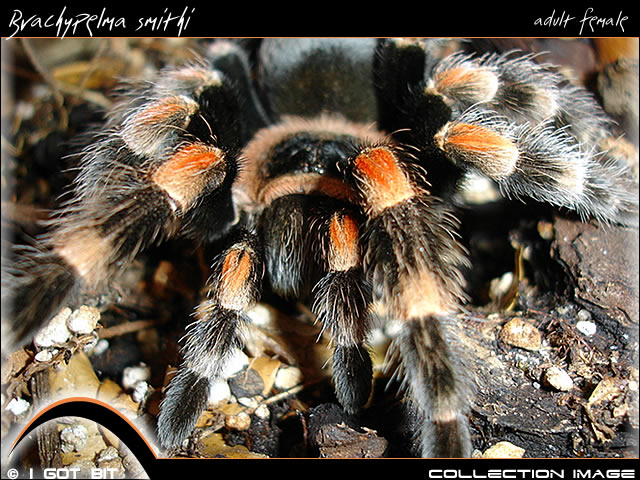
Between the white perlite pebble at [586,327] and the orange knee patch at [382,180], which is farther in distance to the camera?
the white perlite pebble at [586,327]

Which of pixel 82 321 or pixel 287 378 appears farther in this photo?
pixel 287 378

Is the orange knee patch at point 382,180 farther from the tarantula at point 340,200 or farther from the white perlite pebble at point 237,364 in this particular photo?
the white perlite pebble at point 237,364

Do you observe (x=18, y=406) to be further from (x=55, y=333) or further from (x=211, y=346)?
(x=211, y=346)

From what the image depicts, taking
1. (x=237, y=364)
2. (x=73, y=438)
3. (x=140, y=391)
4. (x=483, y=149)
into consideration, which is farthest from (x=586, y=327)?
(x=73, y=438)

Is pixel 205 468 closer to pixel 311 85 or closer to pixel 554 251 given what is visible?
pixel 554 251

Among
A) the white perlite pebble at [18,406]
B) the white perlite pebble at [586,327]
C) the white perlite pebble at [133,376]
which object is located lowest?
the white perlite pebble at [133,376]

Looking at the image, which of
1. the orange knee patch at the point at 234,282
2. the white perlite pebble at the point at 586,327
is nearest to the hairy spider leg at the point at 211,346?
the orange knee patch at the point at 234,282
